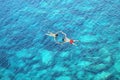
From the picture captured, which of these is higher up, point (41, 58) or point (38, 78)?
point (41, 58)

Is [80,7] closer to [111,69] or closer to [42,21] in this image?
[42,21]

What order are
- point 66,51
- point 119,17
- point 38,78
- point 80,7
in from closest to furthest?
1. point 38,78
2. point 66,51
3. point 119,17
4. point 80,7

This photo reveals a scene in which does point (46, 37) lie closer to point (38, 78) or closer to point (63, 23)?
point (63, 23)

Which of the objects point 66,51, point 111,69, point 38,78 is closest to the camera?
point 111,69

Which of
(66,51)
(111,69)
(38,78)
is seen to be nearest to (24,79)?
(38,78)

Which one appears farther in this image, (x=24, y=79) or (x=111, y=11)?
(x=111, y=11)

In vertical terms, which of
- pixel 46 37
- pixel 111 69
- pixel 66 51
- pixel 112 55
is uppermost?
pixel 46 37
